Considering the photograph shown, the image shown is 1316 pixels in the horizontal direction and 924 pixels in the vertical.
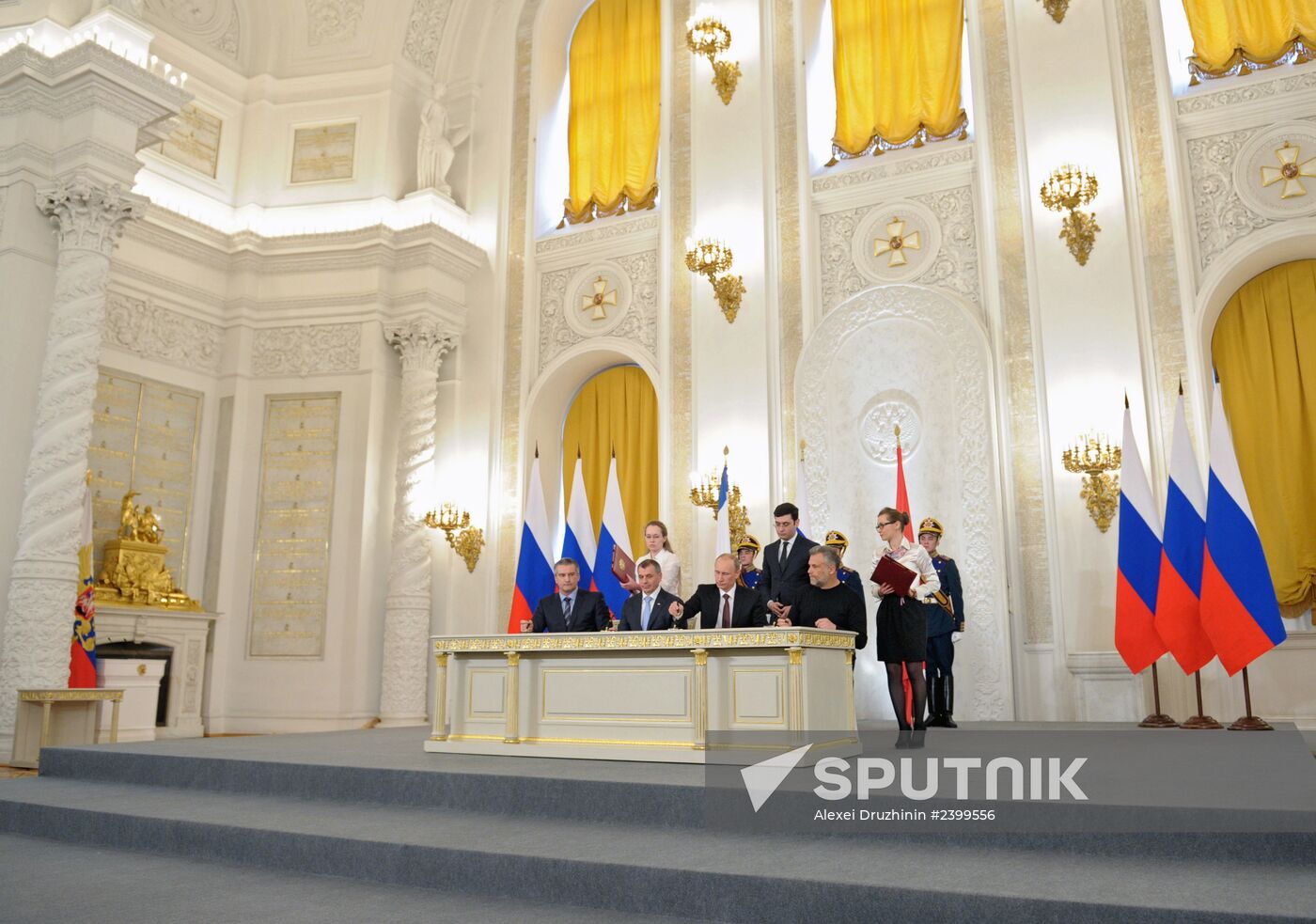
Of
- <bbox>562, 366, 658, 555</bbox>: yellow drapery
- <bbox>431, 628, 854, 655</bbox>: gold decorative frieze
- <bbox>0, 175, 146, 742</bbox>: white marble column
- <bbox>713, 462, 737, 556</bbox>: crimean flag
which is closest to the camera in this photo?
<bbox>431, 628, 854, 655</bbox>: gold decorative frieze

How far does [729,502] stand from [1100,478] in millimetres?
3311

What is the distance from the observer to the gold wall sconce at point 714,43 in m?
10.9

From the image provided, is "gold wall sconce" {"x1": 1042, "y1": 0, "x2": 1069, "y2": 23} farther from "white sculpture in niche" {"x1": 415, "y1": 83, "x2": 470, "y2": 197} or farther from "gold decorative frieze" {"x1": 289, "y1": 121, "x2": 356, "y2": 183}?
"gold decorative frieze" {"x1": 289, "y1": 121, "x2": 356, "y2": 183}

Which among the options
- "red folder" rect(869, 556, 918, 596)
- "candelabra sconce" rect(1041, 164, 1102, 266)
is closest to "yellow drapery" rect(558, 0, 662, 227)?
"candelabra sconce" rect(1041, 164, 1102, 266)

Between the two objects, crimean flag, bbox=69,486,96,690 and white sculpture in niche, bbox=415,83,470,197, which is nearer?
crimean flag, bbox=69,486,96,690

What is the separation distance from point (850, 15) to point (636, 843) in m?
9.68

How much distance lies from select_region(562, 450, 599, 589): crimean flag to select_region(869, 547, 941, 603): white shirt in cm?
380

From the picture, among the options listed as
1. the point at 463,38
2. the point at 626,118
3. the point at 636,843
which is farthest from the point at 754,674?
the point at 463,38

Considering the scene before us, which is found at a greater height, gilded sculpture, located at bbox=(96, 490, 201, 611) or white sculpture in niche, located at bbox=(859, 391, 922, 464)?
white sculpture in niche, located at bbox=(859, 391, 922, 464)

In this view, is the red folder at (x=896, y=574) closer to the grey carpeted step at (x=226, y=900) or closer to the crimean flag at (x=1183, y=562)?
the crimean flag at (x=1183, y=562)

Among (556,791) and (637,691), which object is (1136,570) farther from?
(556,791)

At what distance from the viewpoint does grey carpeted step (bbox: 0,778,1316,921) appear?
306 cm

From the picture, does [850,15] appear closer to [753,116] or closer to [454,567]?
[753,116]

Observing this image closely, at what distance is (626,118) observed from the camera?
40.6 feet
